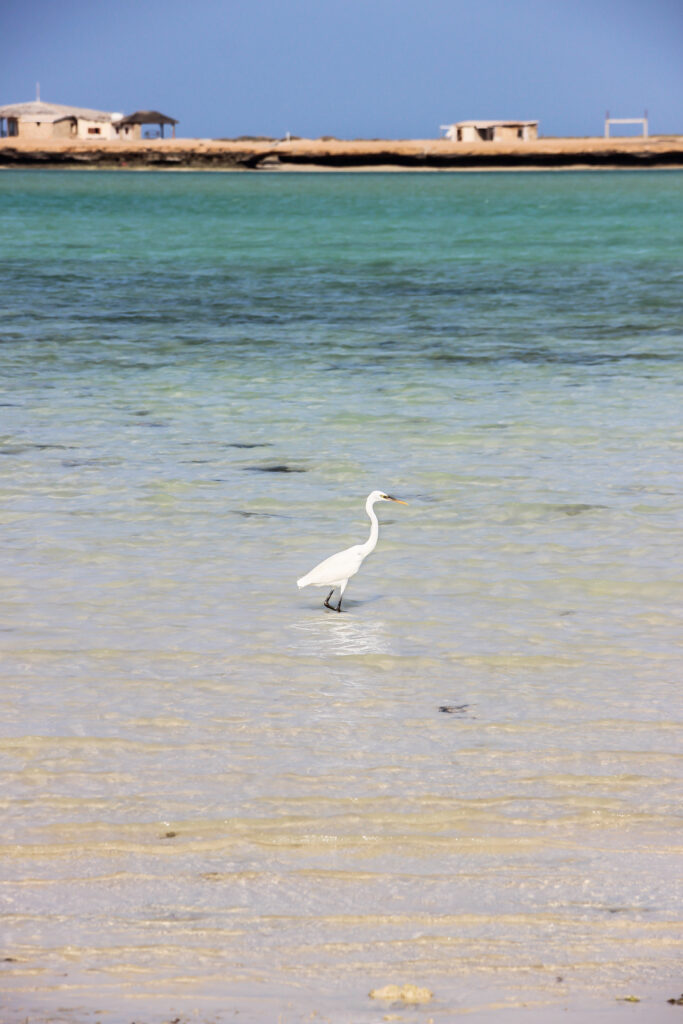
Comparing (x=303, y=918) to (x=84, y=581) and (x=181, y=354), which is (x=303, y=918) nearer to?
(x=84, y=581)

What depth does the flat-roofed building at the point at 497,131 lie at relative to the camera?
172 meters

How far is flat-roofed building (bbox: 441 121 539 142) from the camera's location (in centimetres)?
17225

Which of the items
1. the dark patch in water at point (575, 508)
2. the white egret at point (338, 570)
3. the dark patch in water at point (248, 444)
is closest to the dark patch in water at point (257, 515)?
the dark patch in water at point (575, 508)

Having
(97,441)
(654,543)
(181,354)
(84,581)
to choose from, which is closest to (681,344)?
(181,354)

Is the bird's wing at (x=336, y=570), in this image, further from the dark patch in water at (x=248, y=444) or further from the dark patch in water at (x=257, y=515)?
the dark patch in water at (x=248, y=444)

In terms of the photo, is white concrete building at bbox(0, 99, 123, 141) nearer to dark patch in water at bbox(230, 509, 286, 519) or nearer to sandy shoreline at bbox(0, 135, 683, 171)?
sandy shoreline at bbox(0, 135, 683, 171)

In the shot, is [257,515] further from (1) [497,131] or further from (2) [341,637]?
(1) [497,131]

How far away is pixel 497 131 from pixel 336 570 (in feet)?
561

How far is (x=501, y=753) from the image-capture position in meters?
6.27

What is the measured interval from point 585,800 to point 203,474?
7.15m

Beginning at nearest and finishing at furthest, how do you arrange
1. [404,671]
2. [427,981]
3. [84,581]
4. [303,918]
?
[427,981] → [303,918] → [404,671] → [84,581]

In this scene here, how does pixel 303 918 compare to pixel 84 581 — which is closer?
pixel 303 918

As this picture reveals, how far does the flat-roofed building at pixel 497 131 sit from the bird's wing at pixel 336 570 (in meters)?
170

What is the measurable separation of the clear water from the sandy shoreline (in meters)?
151
